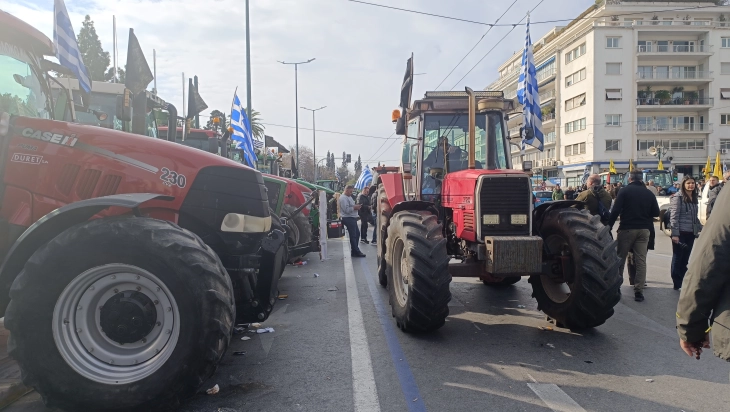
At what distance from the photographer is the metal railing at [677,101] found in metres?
51.7

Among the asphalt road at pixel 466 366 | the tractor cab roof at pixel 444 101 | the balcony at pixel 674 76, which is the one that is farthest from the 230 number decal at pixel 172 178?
the balcony at pixel 674 76

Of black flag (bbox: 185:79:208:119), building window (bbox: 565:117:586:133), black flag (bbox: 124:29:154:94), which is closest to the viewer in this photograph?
black flag (bbox: 124:29:154:94)

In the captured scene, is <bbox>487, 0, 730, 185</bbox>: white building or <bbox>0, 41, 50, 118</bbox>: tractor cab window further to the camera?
<bbox>487, 0, 730, 185</bbox>: white building

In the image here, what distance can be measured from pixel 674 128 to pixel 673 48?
8.26 meters

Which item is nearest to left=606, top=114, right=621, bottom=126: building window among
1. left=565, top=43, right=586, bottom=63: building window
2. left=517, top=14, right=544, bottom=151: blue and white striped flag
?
left=565, top=43, right=586, bottom=63: building window

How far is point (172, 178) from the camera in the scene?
158 inches

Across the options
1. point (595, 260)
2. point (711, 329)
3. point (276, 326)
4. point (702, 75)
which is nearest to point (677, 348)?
point (595, 260)

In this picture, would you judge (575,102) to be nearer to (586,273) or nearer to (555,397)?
(586,273)

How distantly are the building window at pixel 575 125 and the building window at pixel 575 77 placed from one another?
418cm

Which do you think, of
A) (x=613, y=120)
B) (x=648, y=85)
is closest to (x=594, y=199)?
(x=613, y=120)

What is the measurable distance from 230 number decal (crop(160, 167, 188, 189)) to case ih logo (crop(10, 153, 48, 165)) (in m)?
0.91

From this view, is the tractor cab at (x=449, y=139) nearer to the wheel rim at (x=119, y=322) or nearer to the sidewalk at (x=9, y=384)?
the wheel rim at (x=119, y=322)

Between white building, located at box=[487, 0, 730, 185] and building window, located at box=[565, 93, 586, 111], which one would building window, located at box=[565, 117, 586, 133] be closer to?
white building, located at box=[487, 0, 730, 185]

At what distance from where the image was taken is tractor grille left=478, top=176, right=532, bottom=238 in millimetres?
5863
